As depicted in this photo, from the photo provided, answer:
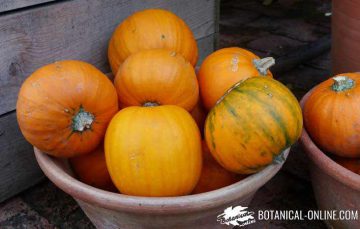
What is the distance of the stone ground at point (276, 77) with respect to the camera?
57.1 inches

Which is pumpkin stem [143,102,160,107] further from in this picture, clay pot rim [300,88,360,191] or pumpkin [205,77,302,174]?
clay pot rim [300,88,360,191]

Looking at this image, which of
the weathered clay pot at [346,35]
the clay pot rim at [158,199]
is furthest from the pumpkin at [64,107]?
the weathered clay pot at [346,35]

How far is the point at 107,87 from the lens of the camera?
3.67 ft

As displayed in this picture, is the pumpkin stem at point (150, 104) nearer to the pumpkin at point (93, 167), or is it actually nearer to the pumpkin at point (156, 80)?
the pumpkin at point (156, 80)

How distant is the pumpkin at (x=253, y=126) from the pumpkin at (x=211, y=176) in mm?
117

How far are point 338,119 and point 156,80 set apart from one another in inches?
22.2

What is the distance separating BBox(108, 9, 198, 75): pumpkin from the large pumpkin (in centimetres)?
44

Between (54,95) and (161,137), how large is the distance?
288 mm

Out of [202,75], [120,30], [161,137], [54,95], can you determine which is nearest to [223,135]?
[161,137]

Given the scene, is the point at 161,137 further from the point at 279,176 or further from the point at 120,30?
the point at 279,176

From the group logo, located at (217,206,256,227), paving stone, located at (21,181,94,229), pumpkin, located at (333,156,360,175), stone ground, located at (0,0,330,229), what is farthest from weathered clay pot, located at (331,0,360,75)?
paving stone, located at (21,181,94,229)

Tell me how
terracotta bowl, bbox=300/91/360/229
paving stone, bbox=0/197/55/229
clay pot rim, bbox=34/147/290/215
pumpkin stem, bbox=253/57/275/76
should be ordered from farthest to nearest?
paving stone, bbox=0/197/55/229 → pumpkin stem, bbox=253/57/275/76 → terracotta bowl, bbox=300/91/360/229 → clay pot rim, bbox=34/147/290/215

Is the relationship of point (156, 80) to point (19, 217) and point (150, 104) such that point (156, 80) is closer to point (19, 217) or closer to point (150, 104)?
point (150, 104)

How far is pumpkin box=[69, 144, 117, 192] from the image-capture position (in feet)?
3.93
